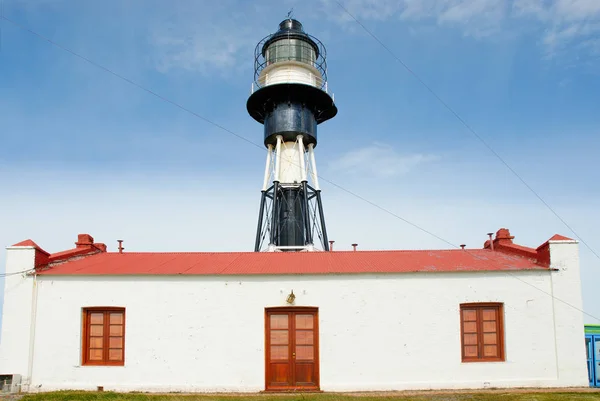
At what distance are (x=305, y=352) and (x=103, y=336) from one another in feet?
17.9

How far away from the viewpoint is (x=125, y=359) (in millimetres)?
14477

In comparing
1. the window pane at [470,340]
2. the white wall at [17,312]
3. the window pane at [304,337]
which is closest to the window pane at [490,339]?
the window pane at [470,340]

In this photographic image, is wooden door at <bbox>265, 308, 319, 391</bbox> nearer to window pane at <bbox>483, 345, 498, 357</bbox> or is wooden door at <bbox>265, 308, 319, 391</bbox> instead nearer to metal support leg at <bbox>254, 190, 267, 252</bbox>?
window pane at <bbox>483, 345, 498, 357</bbox>

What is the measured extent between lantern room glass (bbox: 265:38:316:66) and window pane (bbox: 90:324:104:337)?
14.9 metres

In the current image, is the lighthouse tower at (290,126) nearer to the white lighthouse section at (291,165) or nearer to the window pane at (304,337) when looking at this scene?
the white lighthouse section at (291,165)

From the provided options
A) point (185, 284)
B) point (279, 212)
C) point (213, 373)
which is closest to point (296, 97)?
point (279, 212)

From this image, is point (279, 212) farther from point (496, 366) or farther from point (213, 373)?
point (496, 366)

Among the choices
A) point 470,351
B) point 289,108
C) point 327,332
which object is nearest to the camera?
point 327,332

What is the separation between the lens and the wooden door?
1434 centimetres

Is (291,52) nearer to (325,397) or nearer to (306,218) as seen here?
(306,218)

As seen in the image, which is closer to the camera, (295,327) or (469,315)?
(295,327)

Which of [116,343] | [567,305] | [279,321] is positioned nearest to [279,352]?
[279,321]

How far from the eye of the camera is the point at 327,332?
47.3 ft

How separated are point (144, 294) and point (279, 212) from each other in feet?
32.1
